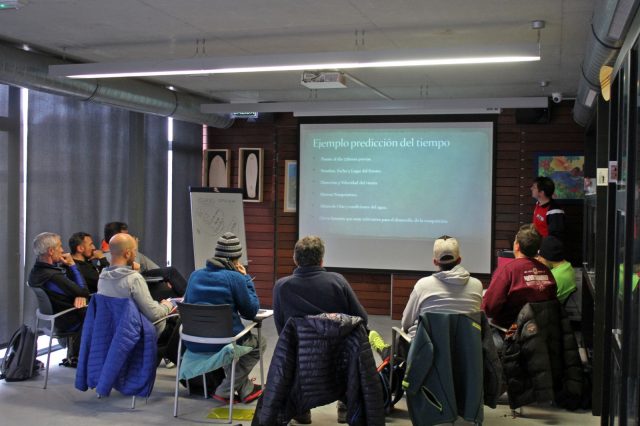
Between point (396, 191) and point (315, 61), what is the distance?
4.15m

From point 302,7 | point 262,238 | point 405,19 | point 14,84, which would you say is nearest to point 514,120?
point 262,238

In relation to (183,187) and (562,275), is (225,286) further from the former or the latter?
(183,187)

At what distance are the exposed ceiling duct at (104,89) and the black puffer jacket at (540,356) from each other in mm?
4076

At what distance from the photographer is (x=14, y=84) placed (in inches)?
214

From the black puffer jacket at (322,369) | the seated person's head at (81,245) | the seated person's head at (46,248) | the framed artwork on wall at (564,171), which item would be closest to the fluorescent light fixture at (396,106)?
the framed artwork on wall at (564,171)

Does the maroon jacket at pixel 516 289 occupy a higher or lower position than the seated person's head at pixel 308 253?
lower

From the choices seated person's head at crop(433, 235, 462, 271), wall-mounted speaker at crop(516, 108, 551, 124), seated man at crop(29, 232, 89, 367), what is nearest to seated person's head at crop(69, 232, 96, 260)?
seated man at crop(29, 232, 89, 367)

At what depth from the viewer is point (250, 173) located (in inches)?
365

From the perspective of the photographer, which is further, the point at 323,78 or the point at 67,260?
the point at 323,78

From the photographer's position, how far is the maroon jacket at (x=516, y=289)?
4.74 meters

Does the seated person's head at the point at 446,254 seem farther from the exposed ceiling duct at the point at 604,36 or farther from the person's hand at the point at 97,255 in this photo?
the person's hand at the point at 97,255

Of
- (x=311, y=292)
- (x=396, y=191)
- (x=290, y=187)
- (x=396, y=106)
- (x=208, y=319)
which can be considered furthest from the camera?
(x=290, y=187)

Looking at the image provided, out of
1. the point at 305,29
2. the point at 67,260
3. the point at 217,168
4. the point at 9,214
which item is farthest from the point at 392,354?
the point at 217,168

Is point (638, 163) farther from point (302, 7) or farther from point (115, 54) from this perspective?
point (115, 54)
